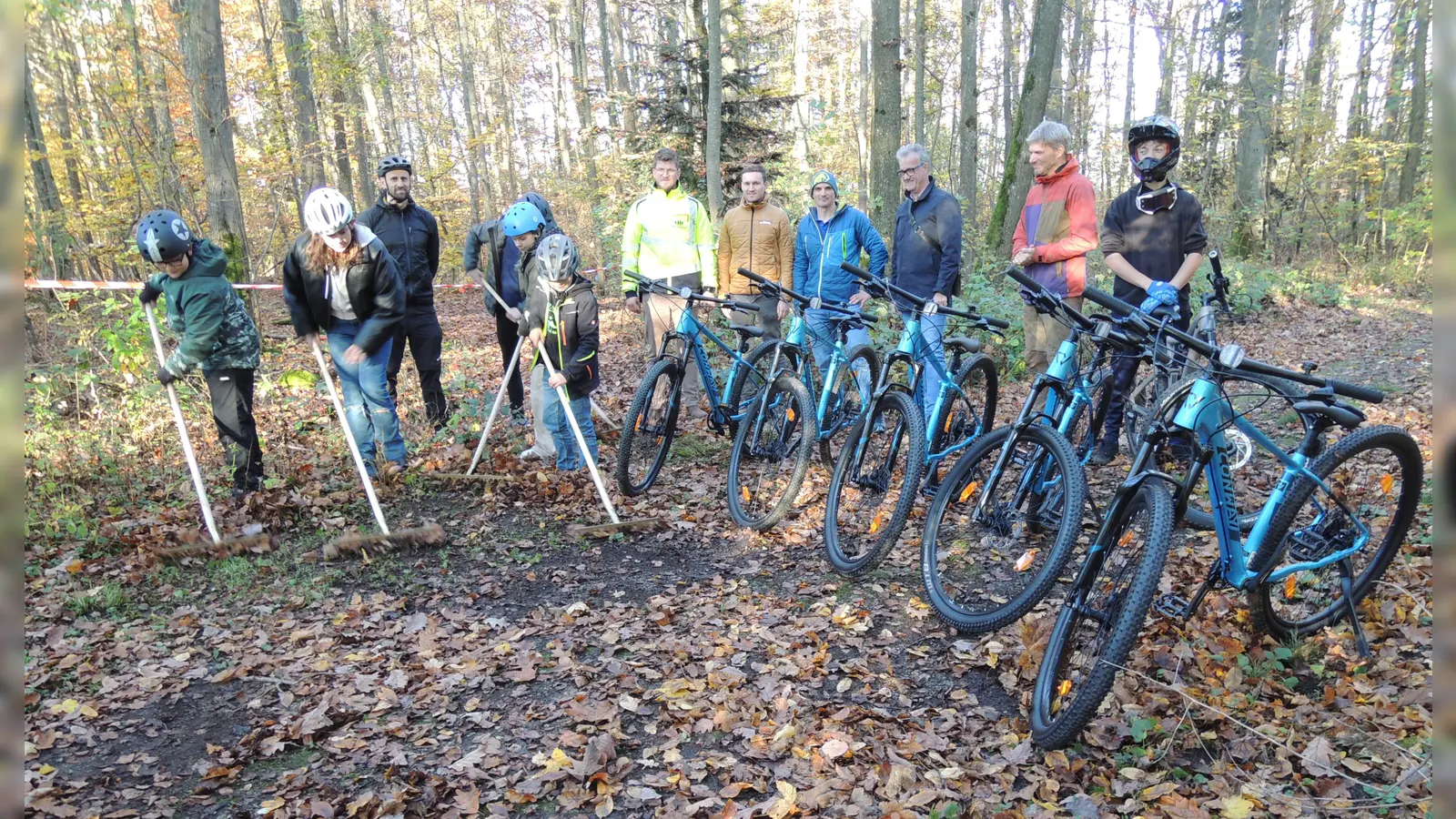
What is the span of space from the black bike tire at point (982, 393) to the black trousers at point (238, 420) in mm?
5001

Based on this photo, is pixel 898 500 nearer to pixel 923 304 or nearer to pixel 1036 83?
pixel 923 304

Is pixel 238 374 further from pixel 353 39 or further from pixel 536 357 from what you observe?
pixel 353 39

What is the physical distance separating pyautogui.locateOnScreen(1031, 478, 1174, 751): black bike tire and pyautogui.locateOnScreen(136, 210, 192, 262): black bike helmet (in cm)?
589

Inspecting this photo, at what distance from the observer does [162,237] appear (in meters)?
5.38

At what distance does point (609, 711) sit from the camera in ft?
12.8

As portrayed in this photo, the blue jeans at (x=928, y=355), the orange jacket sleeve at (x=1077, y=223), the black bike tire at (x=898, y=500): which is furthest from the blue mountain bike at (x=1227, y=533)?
the orange jacket sleeve at (x=1077, y=223)

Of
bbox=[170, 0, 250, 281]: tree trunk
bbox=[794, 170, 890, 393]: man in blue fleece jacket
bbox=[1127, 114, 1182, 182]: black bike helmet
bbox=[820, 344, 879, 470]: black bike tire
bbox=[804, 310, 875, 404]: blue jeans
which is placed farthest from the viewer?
bbox=[170, 0, 250, 281]: tree trunk

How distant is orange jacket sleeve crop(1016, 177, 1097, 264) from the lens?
6.12m

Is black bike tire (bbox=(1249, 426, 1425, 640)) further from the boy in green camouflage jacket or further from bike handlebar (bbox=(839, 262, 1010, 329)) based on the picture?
the boy in green camouflage jacket

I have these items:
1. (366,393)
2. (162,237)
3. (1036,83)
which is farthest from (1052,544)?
(1036,83)

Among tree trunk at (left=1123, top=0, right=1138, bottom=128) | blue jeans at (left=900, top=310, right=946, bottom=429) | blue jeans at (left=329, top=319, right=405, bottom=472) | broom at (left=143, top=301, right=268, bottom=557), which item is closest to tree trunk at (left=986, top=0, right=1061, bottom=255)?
blue jeans at (left=900, top=310, right=946, bottom=429)

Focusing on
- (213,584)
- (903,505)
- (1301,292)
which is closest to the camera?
(903,505)

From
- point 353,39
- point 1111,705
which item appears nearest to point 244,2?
point 353,39

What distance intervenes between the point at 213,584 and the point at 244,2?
2271cm
